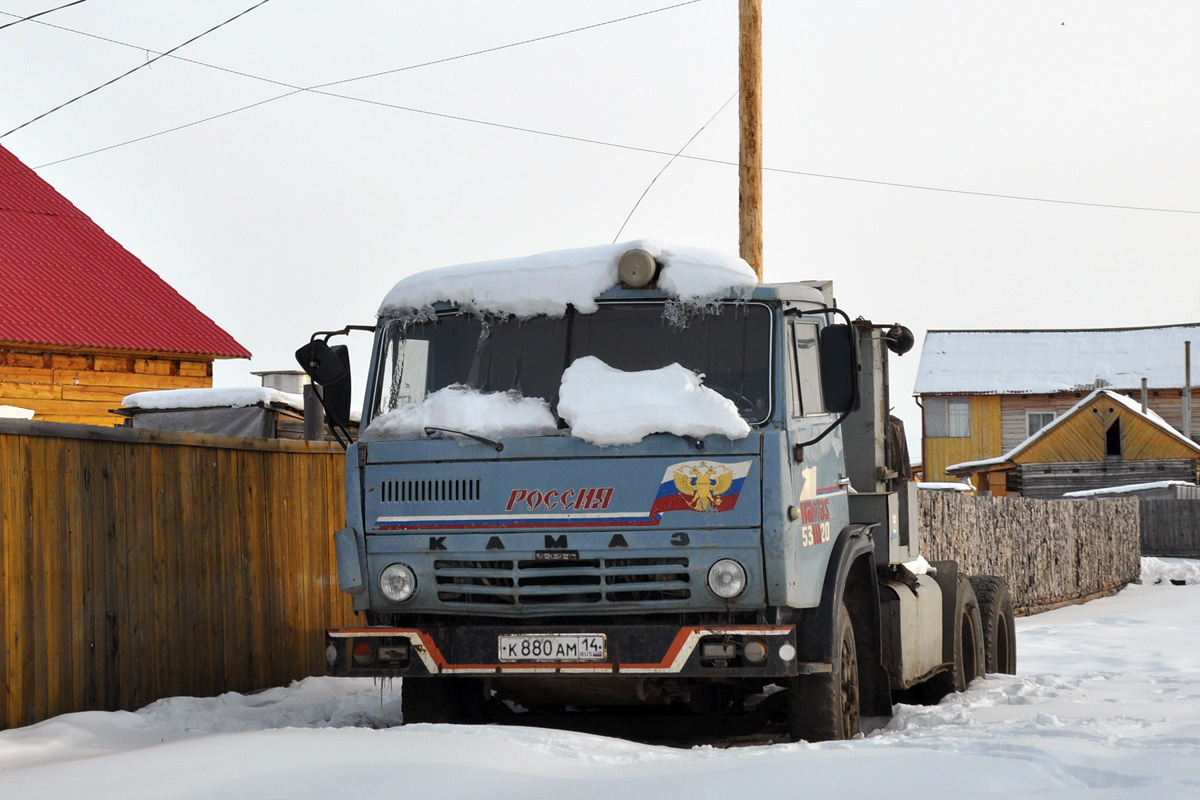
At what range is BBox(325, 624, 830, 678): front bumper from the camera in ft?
22.4

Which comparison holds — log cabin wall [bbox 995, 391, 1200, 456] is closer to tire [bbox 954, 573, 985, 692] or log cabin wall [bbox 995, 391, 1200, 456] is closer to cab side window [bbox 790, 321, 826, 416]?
tire [bbox 954, 573, 985, 692]

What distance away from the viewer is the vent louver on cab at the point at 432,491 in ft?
23.2

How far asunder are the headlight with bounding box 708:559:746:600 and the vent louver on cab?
1.25 metres

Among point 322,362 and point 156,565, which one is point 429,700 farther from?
point 156,565

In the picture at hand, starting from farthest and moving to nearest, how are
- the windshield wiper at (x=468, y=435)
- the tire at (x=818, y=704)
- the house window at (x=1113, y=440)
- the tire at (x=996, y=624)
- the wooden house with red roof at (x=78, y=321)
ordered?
1. the house window at (x=1113, y=440)
2. the wooden house with red roof at (x=78, y=321)
3. the tire at (x=996, y=624)
4. the tire at (x=818, y=704)
5. the windshield wiper at (x=468, y=435)

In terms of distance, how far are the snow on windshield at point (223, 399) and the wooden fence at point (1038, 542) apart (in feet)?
25.7

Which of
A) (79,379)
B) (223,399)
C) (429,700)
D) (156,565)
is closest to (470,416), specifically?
(429,700)

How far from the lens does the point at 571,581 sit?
7004 mm

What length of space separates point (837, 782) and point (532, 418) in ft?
8.54

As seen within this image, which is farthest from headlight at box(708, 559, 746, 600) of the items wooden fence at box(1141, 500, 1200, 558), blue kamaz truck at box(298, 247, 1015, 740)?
wooden fence at box(1141, 500, 1200, 558)

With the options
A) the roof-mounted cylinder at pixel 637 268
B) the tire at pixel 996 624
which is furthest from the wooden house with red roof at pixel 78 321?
the roof-mounted cylinder at pixel 637 268

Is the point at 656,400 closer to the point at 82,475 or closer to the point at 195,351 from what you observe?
the point at 82,475

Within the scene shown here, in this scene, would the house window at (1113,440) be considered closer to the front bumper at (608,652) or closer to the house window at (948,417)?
the house window at (948,417)

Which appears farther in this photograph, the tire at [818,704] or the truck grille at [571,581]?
the tire at [818,704]
